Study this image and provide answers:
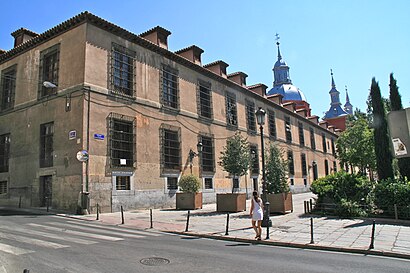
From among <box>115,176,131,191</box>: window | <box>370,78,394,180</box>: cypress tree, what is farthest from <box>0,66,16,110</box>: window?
<box>370,78,394,180</box>: cypress tree

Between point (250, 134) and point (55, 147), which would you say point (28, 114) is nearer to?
point (55, 147)

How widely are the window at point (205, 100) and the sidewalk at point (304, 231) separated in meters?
11.5

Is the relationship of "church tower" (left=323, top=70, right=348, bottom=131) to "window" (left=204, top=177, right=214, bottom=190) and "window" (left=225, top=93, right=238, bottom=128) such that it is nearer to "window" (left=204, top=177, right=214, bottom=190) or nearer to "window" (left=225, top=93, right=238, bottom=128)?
"window" (left=225, top=93, right=238, bottom=128)

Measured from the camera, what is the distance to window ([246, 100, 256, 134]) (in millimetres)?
30656

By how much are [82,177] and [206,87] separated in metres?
13.3

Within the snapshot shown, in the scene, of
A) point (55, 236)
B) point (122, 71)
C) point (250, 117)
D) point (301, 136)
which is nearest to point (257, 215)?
point (55, 236)

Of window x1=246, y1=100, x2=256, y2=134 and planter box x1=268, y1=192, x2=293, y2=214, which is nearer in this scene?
planter box x1=268, y1=192, x2=293, y2=214

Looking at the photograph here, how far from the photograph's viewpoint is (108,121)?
1738 centimetres

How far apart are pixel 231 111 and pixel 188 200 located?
12.2 meters

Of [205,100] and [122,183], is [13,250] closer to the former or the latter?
[122,183]

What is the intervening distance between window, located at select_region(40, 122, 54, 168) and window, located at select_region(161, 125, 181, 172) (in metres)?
6.53

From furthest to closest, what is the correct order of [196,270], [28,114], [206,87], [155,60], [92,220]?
[206,87] → [155,60] → [28,114] → [92,220] → [196,270]

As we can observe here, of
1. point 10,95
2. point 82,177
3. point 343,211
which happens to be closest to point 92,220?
point 82,177

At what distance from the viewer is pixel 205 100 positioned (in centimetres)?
2556
